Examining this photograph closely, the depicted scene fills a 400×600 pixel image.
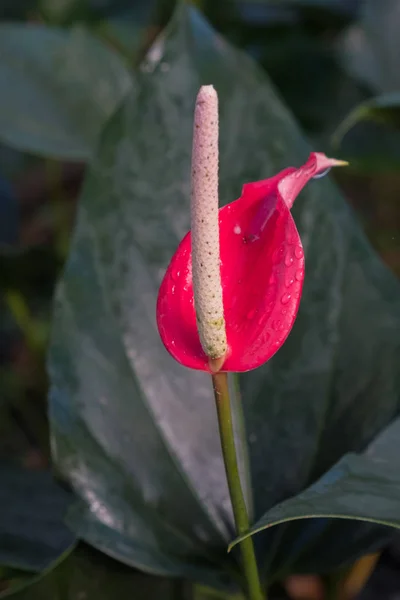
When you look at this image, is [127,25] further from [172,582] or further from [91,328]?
[172,582]

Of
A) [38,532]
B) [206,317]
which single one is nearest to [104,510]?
[38,532]

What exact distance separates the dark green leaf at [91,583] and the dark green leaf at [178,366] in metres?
0.04

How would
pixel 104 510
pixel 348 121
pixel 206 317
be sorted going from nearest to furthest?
pixel 206 317
pixel 104 510
pixel 348 121

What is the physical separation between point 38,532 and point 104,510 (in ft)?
0.27

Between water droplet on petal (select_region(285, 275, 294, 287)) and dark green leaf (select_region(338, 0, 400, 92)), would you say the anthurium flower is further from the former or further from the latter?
dark green leaf (select_region(338, 0, 400, 92))

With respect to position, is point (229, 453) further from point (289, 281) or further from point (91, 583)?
point (91, 583)

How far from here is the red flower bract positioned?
281 millimetres

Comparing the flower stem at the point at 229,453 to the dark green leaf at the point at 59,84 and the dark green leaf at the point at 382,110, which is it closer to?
the dark green leaf at the point at 382,110

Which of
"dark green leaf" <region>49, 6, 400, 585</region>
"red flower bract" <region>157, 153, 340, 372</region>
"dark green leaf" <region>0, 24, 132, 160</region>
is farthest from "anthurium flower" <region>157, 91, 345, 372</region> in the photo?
"dark green leaf" <region>0, 24, 132, 160</region>

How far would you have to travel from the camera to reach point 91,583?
44cm

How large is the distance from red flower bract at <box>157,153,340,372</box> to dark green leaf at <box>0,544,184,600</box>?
0.19 m

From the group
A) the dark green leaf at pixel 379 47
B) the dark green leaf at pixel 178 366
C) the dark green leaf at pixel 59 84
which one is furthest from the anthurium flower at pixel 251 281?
the dark green leaf at pixel 379 47

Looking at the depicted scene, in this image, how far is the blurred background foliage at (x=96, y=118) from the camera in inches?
22.8

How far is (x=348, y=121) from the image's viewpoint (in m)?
0.55
